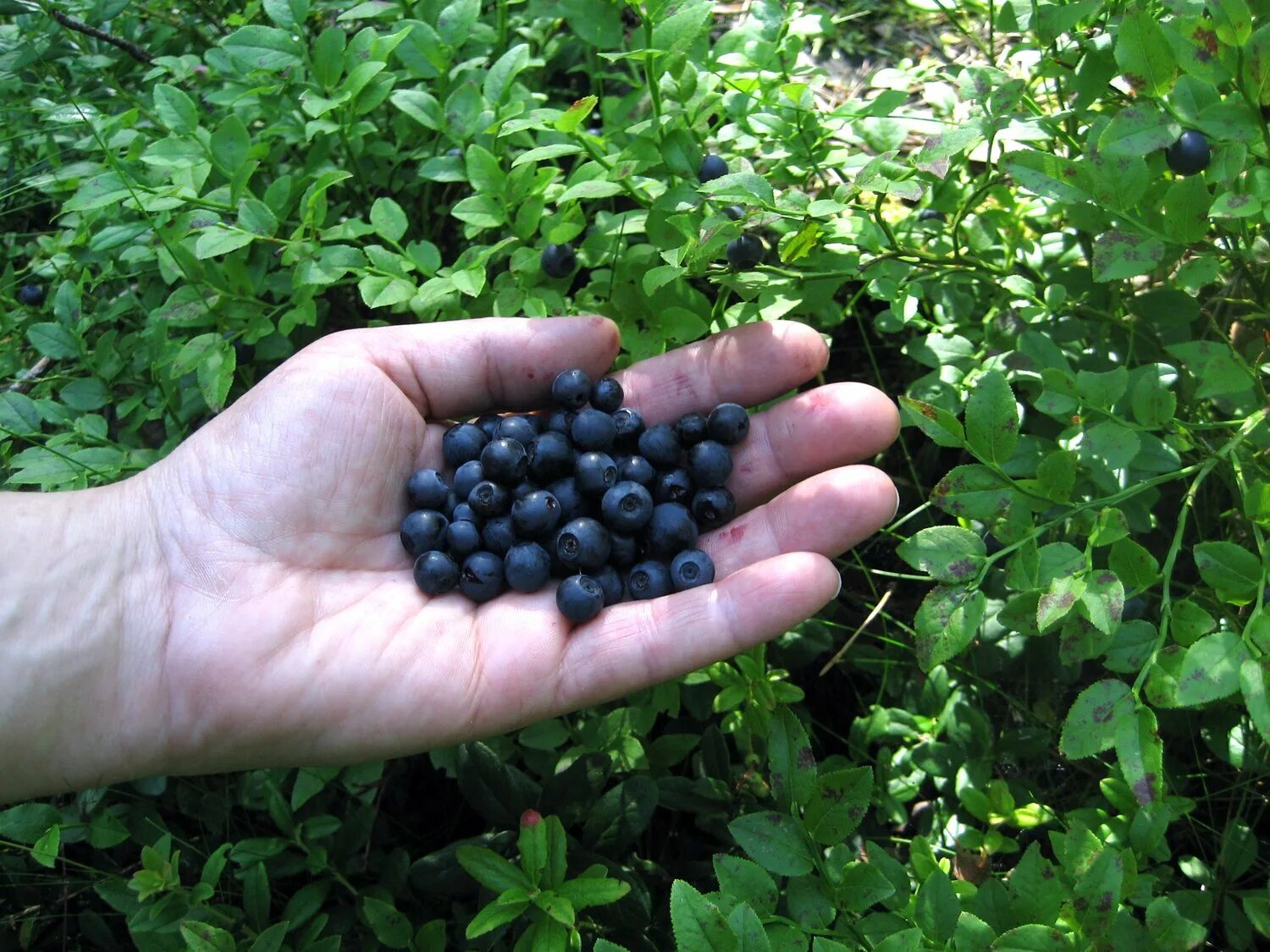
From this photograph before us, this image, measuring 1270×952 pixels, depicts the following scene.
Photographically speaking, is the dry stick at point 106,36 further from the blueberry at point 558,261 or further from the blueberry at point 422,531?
the blueberry at point 422,531

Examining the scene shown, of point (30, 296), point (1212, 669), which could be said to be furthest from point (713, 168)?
point (30, 296)

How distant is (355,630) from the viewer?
82.1 inches

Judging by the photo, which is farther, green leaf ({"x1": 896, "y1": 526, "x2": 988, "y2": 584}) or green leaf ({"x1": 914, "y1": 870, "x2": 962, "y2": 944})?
green leaf ({"x1": 896, "y1": 526, "x2": 988, "y2": 584})

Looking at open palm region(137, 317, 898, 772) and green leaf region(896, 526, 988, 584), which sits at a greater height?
green leaf region(896, 526, 988, 584)

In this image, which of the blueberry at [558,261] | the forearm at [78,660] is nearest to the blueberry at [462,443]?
the blueberry at [558,261]

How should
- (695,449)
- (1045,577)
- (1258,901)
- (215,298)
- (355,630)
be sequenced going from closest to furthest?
1. (1045,577)
2. (1258,901)
3. (355,630)
4. (695,449)
5. (215,298)

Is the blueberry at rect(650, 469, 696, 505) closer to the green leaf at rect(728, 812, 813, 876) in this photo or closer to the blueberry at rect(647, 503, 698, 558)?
the blueberry at rect(647, 503, 698, 558)

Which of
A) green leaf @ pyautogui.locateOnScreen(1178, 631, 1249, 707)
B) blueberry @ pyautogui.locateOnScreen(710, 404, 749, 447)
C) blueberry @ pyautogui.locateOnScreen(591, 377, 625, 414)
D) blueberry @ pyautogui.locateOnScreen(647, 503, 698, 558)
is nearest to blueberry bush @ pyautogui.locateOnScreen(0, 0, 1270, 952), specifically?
green leaf @ pyautogui.locateOnScreen(1178, 631, 1249, 707)

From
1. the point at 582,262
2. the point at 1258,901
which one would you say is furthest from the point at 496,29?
the point at 1258,901

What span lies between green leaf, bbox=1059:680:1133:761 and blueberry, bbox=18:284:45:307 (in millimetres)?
3131

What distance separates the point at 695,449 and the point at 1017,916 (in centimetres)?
117

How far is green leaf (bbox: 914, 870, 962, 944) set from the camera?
168cm

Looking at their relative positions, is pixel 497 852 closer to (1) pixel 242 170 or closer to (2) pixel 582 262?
(2) pixel 582 262

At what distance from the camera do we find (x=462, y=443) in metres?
2.43
